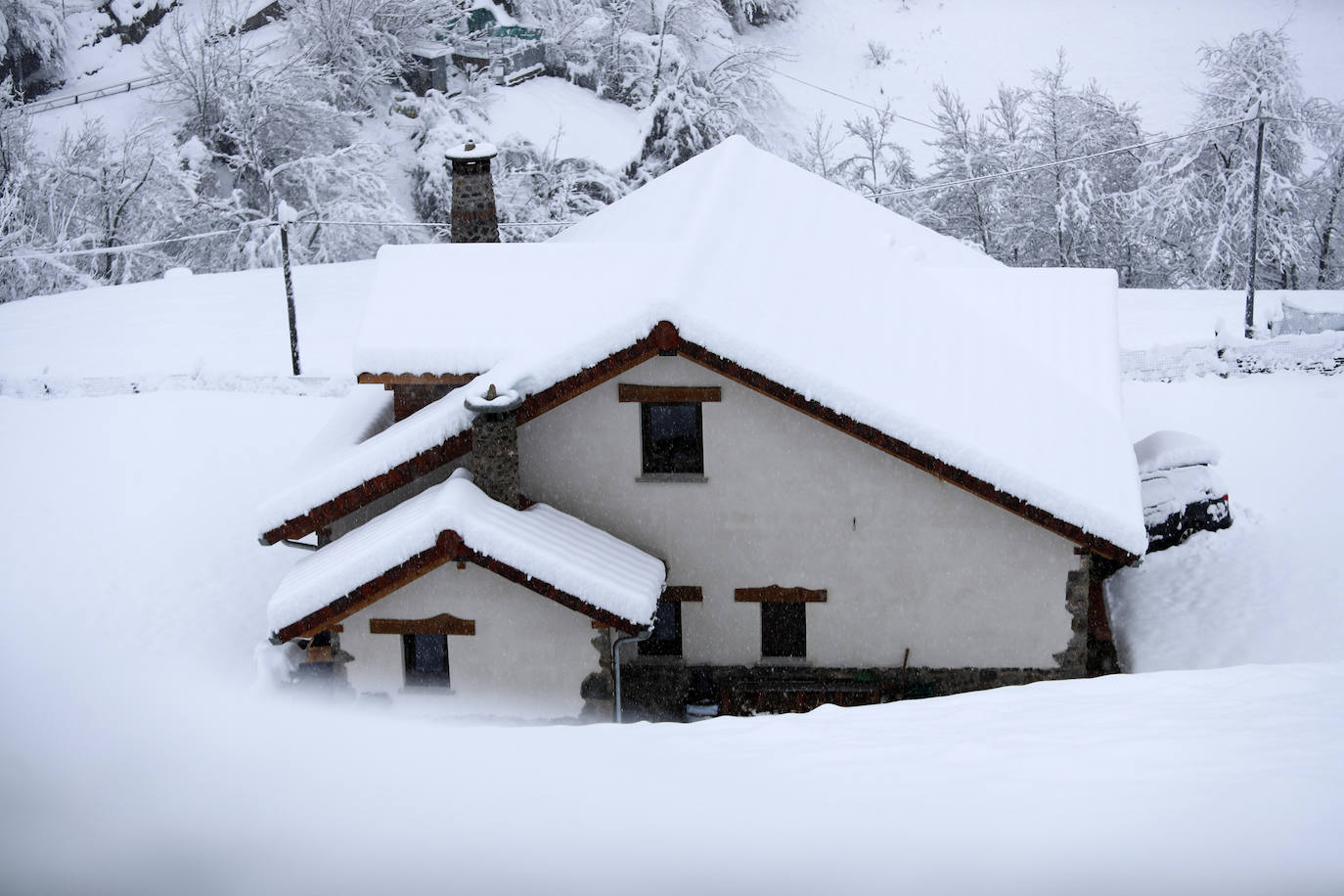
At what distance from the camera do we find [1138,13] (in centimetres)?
4603

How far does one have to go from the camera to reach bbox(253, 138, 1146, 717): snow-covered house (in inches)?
444

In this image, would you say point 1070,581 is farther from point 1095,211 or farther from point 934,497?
point 1095,211

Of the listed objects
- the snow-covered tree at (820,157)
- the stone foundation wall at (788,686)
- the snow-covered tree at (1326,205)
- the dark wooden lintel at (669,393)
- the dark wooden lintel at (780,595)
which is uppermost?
the snow-covered tree at (820,157)

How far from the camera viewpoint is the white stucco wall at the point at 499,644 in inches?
444

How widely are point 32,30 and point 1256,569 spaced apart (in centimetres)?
1984

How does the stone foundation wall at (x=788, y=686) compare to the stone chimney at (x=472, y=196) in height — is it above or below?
below

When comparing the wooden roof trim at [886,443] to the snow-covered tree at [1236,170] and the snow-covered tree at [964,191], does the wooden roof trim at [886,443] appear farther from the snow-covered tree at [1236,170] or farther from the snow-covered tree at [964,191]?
the snow-covered tree at [964,191]

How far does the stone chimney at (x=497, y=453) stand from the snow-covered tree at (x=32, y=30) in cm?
1012

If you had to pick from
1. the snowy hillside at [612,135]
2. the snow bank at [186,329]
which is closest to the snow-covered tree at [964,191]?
the snowy hillside at [612,135]

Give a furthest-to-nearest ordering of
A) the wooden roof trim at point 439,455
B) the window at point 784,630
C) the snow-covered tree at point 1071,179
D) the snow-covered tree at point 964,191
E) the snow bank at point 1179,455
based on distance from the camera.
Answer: the snow-covered tree at point 964,191 < the snow-covered tree at point 1071,179 < the snow bank at point 1179,455 < the window at point 784,630 < the wooden roof trim at point 439,455

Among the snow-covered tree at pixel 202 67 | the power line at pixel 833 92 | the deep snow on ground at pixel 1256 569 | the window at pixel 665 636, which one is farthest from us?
the power line at pixel 833 92

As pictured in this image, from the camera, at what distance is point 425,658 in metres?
11.7

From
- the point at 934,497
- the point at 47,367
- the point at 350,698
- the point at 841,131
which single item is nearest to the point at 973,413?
the point at 934,497

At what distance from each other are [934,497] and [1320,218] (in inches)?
1328
